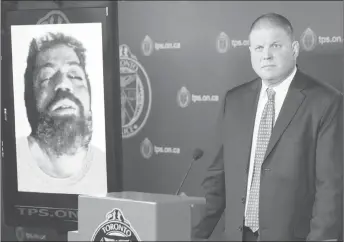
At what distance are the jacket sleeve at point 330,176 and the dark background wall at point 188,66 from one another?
0.83ft

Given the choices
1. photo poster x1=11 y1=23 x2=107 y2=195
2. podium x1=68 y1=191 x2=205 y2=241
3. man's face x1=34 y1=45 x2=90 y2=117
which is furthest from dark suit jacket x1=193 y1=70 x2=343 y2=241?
podium x1=68 y1=191 x2=205 y2=241

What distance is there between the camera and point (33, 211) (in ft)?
10.9

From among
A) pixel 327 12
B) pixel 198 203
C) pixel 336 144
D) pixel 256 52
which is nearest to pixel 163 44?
pixel 256 52

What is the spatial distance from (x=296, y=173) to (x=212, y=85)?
0.70m

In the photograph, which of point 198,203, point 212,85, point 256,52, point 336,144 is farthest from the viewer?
point 212,85

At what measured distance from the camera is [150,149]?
3459 mm

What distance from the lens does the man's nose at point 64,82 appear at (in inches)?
125

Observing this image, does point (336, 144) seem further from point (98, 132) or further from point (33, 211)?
point (33, 211)

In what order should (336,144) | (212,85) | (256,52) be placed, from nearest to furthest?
(336,144)
(256,52)
(212,85)

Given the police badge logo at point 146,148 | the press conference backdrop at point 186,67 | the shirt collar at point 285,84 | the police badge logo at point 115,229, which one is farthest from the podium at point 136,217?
the police badge logo at point 146,148

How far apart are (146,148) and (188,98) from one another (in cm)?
40

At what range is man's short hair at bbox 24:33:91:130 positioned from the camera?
3162 mm

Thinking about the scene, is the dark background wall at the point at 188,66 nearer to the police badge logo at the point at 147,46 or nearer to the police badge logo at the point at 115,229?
the police badge logo at the point at 147,46

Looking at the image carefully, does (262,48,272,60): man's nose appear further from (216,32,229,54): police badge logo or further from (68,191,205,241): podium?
(68,191,205,241): podium
